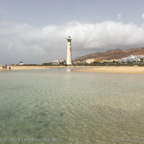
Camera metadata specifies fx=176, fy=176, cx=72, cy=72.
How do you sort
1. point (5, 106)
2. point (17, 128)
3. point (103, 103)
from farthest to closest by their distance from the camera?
1. point (103, 103)
2. point (5, 106)
3. point (17, 128)

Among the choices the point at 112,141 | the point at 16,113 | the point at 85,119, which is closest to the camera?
the point at 112,141

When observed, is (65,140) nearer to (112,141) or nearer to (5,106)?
(112,141)

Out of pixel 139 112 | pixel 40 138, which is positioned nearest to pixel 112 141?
pixel 40 138

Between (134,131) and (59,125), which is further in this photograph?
(59,125)

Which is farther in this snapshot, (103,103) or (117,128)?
(103,103)

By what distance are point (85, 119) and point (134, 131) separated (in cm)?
290

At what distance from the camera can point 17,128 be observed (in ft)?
28.9

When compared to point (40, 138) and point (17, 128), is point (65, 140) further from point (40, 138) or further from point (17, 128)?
point (17, 128)

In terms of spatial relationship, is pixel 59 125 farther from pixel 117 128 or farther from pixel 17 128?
pixel 117 128

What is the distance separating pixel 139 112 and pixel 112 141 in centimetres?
517

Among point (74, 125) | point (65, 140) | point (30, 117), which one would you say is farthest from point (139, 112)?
point (30, 117)

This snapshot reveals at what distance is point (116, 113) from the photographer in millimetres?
11445

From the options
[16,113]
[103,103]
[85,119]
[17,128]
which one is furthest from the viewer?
[103,103]

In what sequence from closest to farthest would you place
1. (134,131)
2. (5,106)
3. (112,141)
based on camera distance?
(112,141), (134,131), (5,106)
